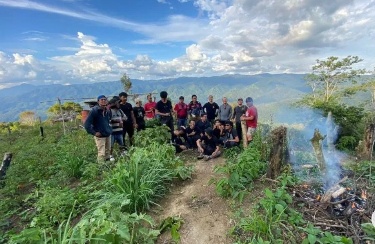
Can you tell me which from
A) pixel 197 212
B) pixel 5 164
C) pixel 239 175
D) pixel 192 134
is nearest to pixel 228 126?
pixel 192 134

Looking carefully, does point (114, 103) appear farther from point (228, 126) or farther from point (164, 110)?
point (228, 126)

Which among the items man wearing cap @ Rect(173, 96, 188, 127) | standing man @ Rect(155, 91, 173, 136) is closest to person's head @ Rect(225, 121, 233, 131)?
man wearing cap @ Rect(173, 96, 188, 127)

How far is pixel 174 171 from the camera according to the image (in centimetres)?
513

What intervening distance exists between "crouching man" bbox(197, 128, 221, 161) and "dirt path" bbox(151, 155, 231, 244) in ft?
6.85

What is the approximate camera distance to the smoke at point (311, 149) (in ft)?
17.7

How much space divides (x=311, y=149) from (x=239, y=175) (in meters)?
3.95

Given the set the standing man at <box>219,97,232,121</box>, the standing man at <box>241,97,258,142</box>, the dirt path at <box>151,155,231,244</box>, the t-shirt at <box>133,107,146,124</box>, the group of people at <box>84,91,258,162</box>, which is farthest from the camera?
the standing man at <box>219,97,232,121</box>

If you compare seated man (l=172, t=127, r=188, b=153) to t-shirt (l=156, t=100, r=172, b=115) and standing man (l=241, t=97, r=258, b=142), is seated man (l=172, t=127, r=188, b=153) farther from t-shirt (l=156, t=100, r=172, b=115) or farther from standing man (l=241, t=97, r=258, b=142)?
standing man (l=241, t=97, r=258, b=142)

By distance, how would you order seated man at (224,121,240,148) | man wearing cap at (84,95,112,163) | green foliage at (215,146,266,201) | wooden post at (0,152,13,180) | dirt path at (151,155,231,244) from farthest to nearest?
1. seated man at (224,121,240,148)
2. wooden post at (0,152,13,180)
3. man wearing cap at (84,95,112,163)
4. green foliage at (215,146,266,201)
5. dirt path at (151,155,231,244)

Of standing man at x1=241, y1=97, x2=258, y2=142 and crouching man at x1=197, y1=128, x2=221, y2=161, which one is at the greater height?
standing man at x1=241, y1=97, x2=258, y2=142

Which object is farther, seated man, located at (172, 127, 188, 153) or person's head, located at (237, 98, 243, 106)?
person's head, located at (237, 98, 243, 106)

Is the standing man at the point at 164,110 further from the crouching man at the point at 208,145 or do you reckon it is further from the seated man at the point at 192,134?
the crouching man at the point at 208,145

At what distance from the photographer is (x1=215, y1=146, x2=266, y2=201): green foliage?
4.26m

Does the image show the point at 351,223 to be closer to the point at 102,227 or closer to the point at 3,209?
the point at 102,227
